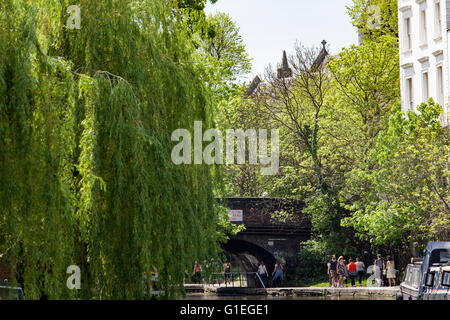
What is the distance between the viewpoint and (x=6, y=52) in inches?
469

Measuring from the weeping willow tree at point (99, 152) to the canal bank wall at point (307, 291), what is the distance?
18.2 m

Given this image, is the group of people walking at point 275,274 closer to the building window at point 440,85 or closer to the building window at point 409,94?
the building window at point 409,94

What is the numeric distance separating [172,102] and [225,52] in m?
36.3

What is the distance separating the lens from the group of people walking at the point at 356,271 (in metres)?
37.6

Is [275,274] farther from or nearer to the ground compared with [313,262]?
nearer to the ground

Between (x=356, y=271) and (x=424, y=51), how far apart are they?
10.9 m

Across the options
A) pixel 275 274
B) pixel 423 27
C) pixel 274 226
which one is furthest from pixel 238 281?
pixel 423 27

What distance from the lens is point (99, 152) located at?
13.3 meters

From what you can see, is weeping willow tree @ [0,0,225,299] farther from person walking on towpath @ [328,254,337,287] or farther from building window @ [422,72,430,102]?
building window @ [422,72,430,102]

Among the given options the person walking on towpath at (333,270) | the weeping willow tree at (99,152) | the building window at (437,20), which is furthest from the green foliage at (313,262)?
the weeping willow tree at (99,152)

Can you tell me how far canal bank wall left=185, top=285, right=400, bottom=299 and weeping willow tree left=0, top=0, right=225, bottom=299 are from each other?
18.2m

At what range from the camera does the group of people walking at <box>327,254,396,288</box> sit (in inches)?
1480

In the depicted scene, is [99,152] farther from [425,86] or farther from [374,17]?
[374,17]

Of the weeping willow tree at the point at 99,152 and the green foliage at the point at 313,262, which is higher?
the weeping willow tree at the point at 99,152
